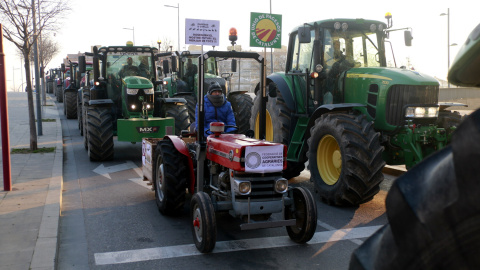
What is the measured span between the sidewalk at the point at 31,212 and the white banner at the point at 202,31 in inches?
255

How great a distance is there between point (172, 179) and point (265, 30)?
8.82 m

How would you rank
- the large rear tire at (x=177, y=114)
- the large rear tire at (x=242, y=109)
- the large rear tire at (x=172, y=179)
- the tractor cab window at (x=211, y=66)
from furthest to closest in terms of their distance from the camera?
the tractor cab window at (x=211, y=66) < the large rear tire at (x=242, y=109) < the large rear tire at (x=177, y=114) < the large rear tire at (x=172, y=179)

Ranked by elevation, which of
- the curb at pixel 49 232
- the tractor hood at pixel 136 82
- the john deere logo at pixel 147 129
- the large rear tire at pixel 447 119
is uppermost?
the tractor hood at pixel 136 82

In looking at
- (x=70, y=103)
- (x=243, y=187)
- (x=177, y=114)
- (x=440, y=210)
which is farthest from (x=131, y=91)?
(x=440, y=210)

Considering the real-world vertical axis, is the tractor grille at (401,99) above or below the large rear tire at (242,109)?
above

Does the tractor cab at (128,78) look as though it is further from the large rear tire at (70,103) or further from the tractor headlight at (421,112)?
the large rear tire at (70,103)

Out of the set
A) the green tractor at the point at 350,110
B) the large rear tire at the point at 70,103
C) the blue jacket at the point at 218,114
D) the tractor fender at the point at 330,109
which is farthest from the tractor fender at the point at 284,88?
the large rear tire at the point at 70,103

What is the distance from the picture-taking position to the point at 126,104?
12.4 m

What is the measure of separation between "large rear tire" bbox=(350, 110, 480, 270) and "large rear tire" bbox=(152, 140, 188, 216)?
533 centimetres

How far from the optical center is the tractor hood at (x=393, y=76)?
7.43m

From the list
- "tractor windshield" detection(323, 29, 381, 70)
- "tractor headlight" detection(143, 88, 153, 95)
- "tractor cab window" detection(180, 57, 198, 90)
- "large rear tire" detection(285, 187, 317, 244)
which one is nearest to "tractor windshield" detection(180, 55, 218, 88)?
"tractor cab window" detection(180, 57, 198, 90)

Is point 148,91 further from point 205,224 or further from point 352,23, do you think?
point 205,224

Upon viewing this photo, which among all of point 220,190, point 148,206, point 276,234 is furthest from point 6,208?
point 276,234

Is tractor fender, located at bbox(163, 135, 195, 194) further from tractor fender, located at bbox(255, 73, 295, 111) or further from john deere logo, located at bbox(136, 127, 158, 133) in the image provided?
john deere logo, located at bbox(136, 127, 158, 133)
